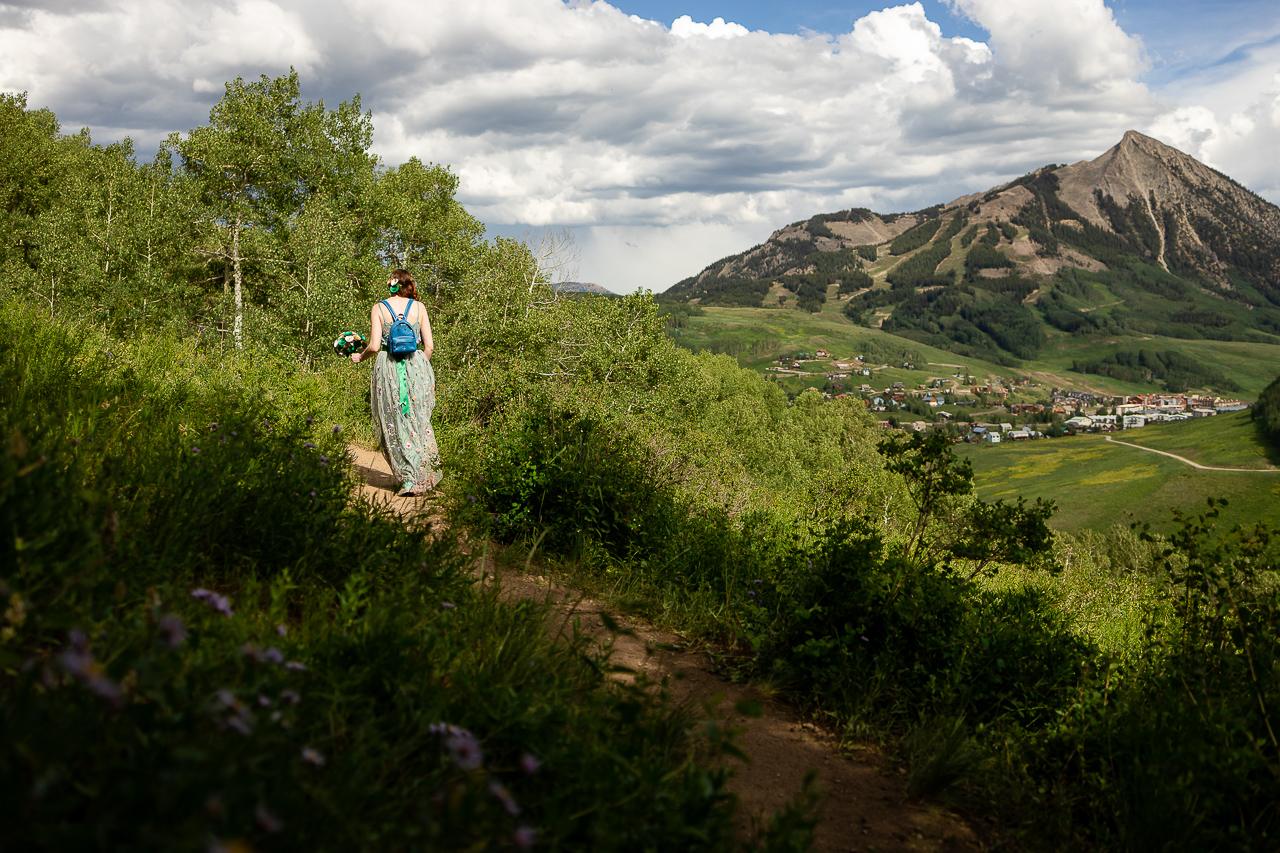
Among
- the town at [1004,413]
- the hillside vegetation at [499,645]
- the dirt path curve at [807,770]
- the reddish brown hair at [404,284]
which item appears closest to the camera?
the hillside vegetation at [499,645]

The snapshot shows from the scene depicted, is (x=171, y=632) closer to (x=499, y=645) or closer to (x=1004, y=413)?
(x=499, y=645)

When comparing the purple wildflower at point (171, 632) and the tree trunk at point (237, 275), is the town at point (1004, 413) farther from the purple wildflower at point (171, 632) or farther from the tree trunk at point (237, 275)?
the purple wildflower at point (171, 632)

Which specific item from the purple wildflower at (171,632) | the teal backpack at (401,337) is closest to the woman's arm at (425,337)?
the teal backpack at (401,337)

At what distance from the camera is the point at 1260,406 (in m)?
124

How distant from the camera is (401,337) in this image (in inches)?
302

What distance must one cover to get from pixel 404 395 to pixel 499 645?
521 centimetres

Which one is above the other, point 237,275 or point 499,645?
point 237,275

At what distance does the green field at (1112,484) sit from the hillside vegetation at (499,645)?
274ft

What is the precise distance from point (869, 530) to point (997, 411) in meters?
210

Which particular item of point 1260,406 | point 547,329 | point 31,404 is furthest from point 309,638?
point 1260,406

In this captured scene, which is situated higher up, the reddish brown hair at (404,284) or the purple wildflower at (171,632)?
the reddish brown hair at (404,284)

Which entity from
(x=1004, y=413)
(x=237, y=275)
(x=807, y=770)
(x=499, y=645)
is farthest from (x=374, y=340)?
(x=1004, y=413)

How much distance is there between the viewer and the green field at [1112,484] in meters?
87.6

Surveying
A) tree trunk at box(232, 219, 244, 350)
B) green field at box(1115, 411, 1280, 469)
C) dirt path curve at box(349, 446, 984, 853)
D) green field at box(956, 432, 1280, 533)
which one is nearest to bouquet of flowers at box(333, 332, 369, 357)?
dirt path curve at box(349, 446, 984, 853)
